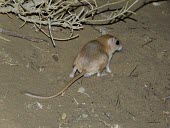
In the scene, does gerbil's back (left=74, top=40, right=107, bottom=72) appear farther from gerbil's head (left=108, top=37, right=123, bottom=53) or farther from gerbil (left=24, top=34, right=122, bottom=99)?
gerbil's head (left=108, top=37, right=123, bottom=53)

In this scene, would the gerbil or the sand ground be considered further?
the gerbil

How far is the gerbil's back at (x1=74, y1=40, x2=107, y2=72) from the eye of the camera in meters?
4.96

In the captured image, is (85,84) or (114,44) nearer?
(85,84)

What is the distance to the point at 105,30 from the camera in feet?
19.3

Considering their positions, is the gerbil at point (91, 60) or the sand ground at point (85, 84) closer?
the sand ground at point (85, 84)

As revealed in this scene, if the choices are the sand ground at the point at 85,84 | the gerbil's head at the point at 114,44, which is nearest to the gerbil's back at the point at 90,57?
the sand ground at the point at 85,84

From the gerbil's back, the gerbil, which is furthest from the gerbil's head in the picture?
the gerbil's back

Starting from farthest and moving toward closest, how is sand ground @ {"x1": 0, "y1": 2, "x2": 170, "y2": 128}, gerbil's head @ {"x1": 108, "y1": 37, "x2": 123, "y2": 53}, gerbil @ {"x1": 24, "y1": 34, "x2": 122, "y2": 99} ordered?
1. gerbil's head @ {"x1": 108, "y1": 37, "x2": 123, "y2": 53}
2. gerbil @ {"x1": 24, "y1": 34, "x2": 122, "y2": 99}
3. sand ground @ {"x1": 0, "y1": 2, "x2": 170, "y2": 128}

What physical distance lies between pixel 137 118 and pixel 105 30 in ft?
5.35

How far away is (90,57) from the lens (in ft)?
16.4

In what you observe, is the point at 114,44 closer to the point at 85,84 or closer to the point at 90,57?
the point at 90,57

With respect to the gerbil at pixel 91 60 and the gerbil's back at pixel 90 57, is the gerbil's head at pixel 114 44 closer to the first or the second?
the gerbil at pixel 91 60

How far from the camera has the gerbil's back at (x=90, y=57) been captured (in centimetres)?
496

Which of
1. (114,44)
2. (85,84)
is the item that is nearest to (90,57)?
(85,84)
